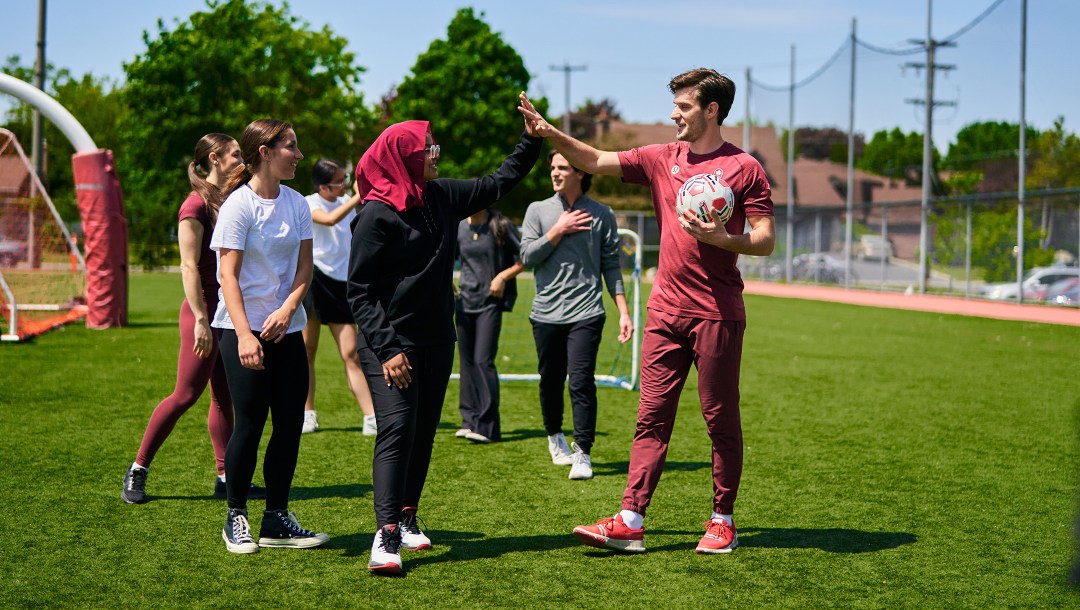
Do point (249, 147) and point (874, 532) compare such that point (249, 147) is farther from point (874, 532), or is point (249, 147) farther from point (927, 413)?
point (927, 413)

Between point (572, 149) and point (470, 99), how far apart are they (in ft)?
163

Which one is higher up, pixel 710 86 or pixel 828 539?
pixel 710 86

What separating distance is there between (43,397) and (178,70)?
46372 mm

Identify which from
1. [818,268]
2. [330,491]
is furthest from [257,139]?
[818,268]

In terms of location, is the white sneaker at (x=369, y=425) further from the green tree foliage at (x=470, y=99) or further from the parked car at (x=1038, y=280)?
the green tree foliage at (x=470, y=99)

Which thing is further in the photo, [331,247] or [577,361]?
[331,247]

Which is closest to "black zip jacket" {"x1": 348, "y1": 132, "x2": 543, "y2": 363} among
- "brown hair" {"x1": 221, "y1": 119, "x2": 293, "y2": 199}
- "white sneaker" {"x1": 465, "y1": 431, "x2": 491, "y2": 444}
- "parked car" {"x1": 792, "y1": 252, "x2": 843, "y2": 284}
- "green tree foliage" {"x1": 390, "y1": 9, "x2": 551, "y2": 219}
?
"brown hair" {"x1": 221, "y1": 119, "x2": 293, "y2": 199}

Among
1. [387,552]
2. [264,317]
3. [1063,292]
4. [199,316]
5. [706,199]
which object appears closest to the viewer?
[387,552]

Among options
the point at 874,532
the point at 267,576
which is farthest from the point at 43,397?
the point at 874,532

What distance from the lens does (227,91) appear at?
175ft

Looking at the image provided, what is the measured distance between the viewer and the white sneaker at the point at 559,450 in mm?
6910

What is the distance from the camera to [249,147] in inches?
186

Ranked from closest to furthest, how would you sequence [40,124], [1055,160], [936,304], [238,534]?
[238,534]
[40,124]
[936,304]
[1055,160]

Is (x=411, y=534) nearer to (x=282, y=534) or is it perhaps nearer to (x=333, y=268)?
(x=282, y=534)
